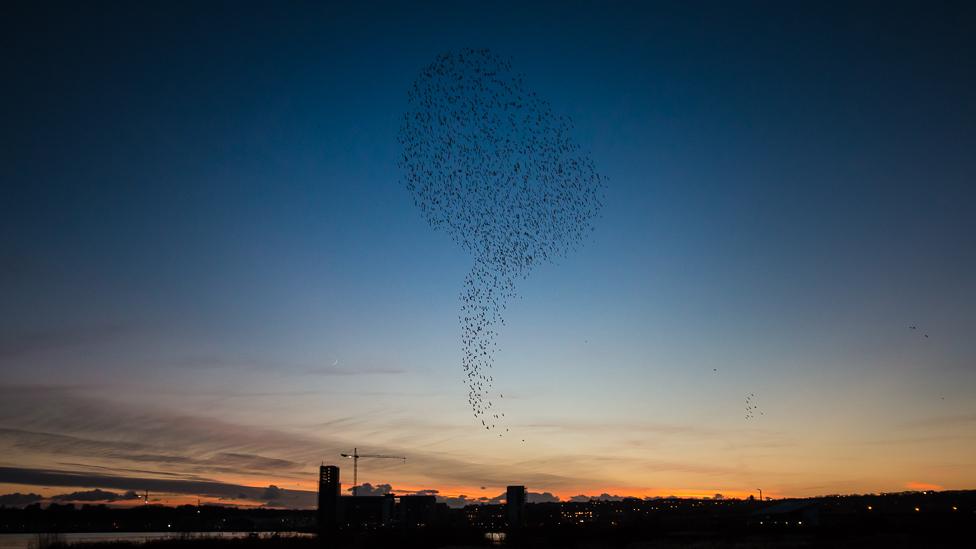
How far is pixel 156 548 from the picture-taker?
286ft

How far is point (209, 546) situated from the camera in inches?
3671

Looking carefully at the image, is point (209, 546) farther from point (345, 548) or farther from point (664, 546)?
point (664, 546)

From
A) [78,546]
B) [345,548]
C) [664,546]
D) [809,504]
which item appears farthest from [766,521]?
[78,546]

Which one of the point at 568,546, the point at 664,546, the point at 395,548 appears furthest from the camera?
the point at 395,548

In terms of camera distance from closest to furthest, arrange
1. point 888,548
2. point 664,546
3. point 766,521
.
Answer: point 888,548
point 664,546
point 766,521

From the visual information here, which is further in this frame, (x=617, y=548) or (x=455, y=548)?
(x=455, y=548)

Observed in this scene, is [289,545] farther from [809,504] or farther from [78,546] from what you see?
[809,504]

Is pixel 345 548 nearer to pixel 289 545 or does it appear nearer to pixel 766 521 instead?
pixel 289 545

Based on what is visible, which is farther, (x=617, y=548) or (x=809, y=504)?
(x=809, y=504)

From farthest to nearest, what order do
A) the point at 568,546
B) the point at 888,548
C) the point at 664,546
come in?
the point at 568,546
the point at 664,546
the point at 888,548

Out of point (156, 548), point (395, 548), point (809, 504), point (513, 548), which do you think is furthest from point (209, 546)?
point (809, 504)

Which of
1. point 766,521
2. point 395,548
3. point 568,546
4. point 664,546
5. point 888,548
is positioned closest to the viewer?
point 888,548

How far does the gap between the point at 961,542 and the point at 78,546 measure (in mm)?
100805

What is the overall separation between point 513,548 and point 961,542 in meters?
49.8
